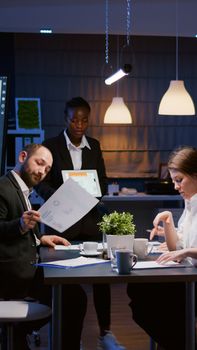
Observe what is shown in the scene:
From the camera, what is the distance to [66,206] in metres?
3.33

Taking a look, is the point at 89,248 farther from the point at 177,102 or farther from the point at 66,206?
the point at 177,102

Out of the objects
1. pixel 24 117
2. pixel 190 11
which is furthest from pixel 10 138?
pixel 190 11

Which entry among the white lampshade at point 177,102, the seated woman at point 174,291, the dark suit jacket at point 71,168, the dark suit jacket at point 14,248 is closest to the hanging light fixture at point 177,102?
the white lampshade at point 177,102

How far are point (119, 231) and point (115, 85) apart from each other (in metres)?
6.13

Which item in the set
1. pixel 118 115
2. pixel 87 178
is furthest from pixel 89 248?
pixel 118 115

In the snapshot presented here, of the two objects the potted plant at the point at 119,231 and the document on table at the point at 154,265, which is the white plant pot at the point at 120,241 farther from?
the document on table at the point at 154,265

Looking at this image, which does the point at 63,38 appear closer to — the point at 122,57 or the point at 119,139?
the point at 122,57

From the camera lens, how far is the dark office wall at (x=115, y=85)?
8852 millimetres

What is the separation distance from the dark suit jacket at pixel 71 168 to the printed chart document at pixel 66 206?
2.26 feet

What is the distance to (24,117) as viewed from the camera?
8.25 meters

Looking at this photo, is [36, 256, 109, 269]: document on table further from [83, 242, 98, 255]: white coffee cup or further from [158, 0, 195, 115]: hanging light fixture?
[158, 0, 195, 115]: hanging light fixture

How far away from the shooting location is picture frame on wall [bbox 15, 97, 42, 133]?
8185mm

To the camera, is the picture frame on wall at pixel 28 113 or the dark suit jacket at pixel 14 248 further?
the picture frame on wall at pixel 28 113

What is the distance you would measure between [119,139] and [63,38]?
155cm
